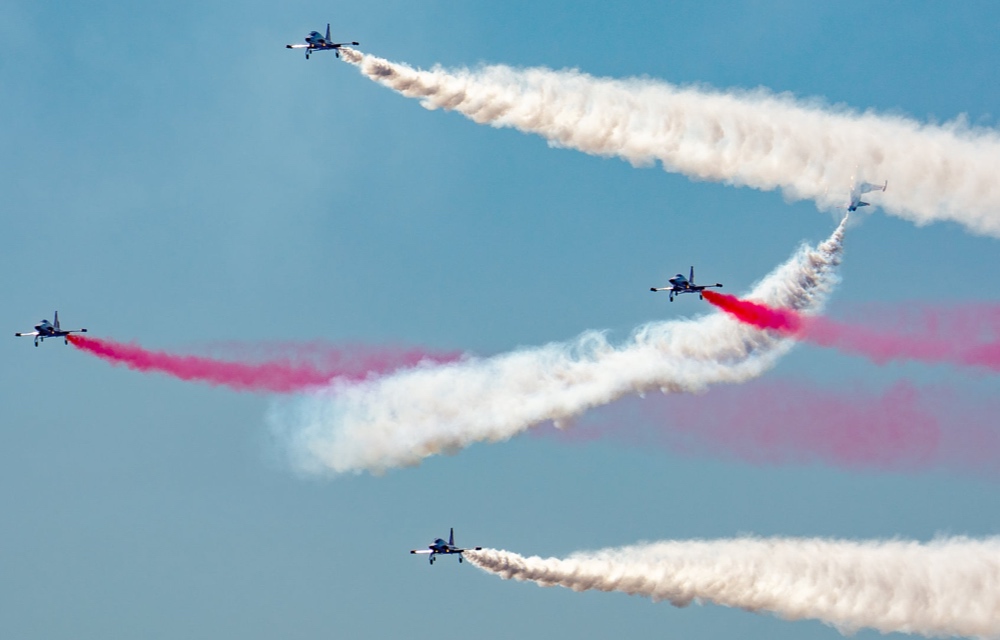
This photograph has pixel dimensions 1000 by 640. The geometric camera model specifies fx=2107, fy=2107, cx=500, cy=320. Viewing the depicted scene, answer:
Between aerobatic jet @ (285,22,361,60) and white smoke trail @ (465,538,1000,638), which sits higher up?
aerobatic jet @ (285,22,361,60)

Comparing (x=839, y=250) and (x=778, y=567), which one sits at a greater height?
(x=839, y=250)

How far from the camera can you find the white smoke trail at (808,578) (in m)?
79.9

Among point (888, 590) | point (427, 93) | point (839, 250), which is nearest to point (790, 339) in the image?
point (839, 250)

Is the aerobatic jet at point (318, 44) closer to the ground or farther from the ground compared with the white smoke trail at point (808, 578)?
farther from the ground

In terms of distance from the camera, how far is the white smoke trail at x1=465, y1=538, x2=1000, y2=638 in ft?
262

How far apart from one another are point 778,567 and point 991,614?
8.23 meters

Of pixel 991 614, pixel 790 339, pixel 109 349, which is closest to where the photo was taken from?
pixel 991 614

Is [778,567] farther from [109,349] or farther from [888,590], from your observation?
[109,349]

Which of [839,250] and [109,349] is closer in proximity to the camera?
[839,250]

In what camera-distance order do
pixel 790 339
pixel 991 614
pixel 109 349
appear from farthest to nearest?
pixel 109 349
pixel 790 339
pixel 991 614

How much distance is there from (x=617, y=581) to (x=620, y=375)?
29.5ft

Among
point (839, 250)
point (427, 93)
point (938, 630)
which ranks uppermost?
point (427, 93)

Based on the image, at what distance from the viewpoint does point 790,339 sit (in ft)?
277

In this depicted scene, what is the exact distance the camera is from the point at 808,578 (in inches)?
3209
